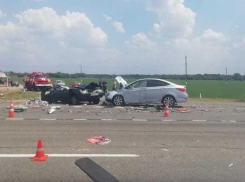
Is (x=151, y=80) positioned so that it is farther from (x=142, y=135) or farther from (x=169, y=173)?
(x=169, y=173)

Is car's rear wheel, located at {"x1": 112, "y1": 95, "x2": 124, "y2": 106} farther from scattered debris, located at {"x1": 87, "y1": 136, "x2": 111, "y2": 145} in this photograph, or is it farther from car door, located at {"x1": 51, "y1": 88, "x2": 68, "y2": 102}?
scattered debris, located at {"x1": 87, "y1": 136, "x2": 111, "y2": 145}

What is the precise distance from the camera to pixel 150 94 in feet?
68.1

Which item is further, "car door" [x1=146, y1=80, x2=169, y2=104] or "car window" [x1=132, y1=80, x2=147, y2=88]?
"car window" [x1=132, y1=80, x2=147, y2=88]

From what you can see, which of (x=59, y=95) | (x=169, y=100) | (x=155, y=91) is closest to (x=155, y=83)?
(x=155, y=91)

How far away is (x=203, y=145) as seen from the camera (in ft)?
29.3

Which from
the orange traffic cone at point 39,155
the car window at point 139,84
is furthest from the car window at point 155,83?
the orange traffic cone at point 39,155

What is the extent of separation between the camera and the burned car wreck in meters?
22.4

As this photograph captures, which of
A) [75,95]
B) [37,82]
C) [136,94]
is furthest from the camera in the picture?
[37,82]

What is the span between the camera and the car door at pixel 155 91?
20.6m

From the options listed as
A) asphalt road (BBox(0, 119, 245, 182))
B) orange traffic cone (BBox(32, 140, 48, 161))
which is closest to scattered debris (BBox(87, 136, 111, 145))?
asphalt road (BBox(0, 119, 245, 182))

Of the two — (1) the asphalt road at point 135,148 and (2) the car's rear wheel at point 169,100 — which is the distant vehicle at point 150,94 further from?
(1) the asphalt road at point 135,148

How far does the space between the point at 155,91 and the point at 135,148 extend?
40.8 ft

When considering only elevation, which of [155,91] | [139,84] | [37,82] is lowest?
[155,91]

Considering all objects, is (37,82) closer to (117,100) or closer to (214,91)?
(117,100)
